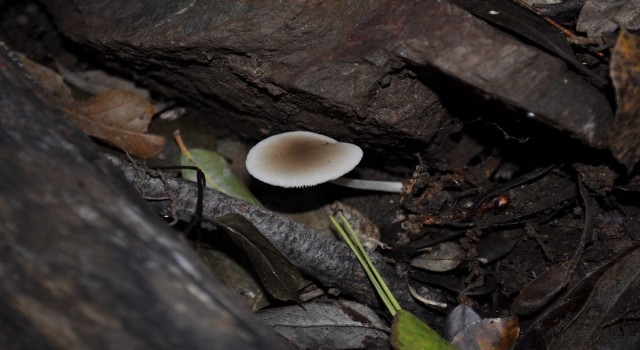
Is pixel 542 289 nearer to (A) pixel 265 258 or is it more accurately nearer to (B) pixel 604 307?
(B) pixel 604 307

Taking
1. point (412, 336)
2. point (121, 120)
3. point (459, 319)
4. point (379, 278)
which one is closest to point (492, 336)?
point (459, 319)

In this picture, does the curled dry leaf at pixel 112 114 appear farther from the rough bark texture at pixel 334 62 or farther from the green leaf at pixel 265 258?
the green leaf at pixel 265 258

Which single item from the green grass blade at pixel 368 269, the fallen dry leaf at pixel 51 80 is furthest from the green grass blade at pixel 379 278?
the fallen dry leaf at pixel 51 80

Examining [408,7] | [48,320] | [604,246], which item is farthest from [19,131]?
[604,246]

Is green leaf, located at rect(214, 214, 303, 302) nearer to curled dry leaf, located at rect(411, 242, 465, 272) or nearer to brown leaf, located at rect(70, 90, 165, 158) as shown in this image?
curled dry leaf, located at rect(411, 242, 465, 272)

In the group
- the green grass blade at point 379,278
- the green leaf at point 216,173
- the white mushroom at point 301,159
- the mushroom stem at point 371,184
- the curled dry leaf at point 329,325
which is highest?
the white mushroom at point 301,159

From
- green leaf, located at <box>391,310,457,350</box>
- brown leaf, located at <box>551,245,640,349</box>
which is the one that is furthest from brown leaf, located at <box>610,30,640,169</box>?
green leaf, located at <box>391,310,457,350</box>
